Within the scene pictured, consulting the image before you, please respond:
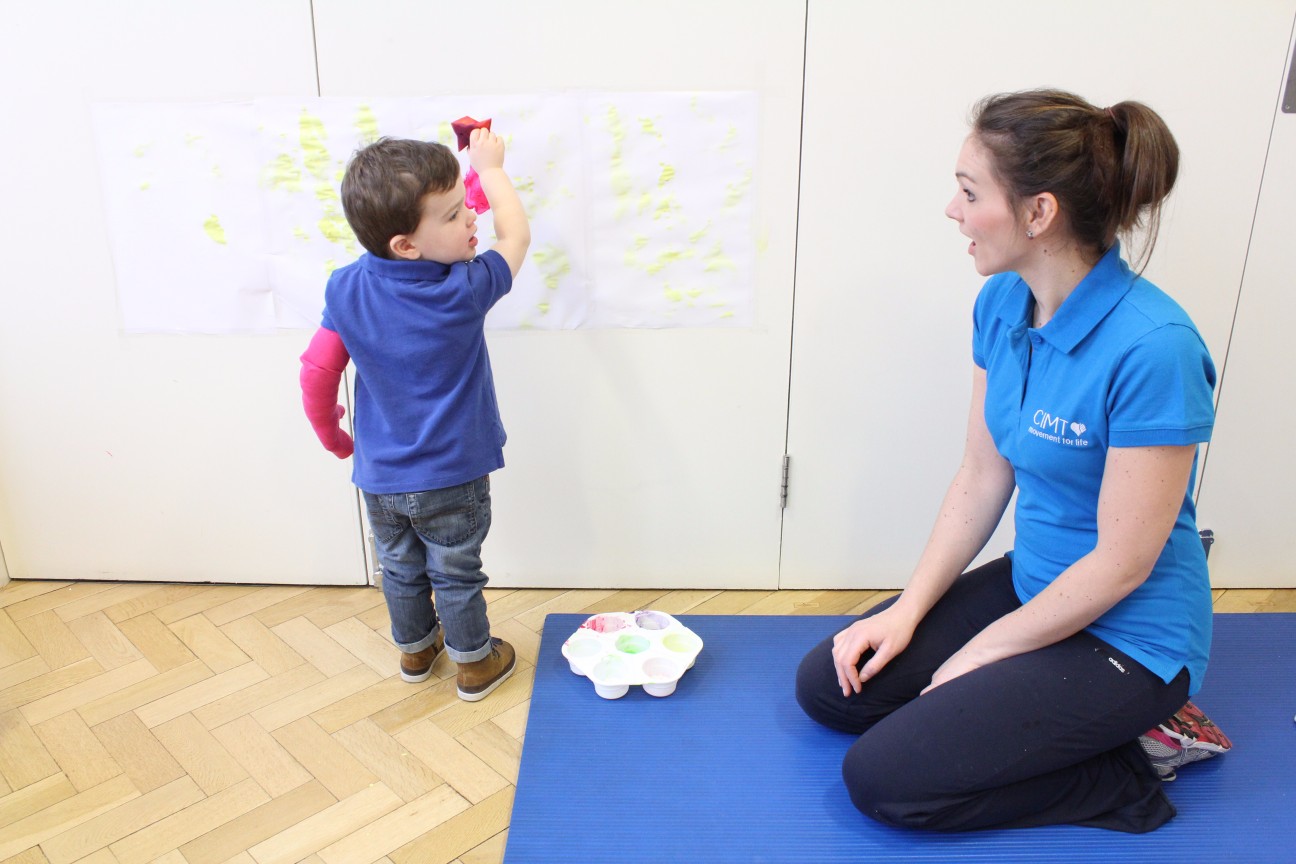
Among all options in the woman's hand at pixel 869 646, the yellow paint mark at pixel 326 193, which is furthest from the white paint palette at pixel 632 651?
the yellow paint mark at pixel 326 193

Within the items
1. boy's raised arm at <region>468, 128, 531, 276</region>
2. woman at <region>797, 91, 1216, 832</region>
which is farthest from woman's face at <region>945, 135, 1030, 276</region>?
boy's raised arm at <region>468, 128, 531, 276</region>

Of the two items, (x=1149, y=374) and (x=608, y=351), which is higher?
(x=1149, y=374)

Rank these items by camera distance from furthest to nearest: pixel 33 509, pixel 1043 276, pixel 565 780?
pixel 33 509 < pixel 565 780 < pixel 1043 276

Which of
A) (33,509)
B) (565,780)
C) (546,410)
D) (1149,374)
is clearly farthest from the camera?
(33,509)

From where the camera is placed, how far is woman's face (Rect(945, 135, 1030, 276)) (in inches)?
46.6

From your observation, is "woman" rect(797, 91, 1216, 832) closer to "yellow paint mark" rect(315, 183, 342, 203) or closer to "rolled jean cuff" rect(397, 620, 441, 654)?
"rolled jean cuff" rect(397, 620, 441, 654)

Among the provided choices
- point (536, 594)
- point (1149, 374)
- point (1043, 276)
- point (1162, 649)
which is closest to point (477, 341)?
point (536, 594)

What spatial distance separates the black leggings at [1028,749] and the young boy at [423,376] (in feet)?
2.27

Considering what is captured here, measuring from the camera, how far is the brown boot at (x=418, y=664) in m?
1.62

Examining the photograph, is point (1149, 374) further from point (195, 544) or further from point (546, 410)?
point (195, 544)

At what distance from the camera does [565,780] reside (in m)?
1.39

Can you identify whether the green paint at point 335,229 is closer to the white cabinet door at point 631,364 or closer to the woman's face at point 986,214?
the white cabinet door at point 631,364

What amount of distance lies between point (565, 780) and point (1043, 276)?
98cm

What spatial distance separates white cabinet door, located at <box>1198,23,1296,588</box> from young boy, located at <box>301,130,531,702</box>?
4.35 feet
